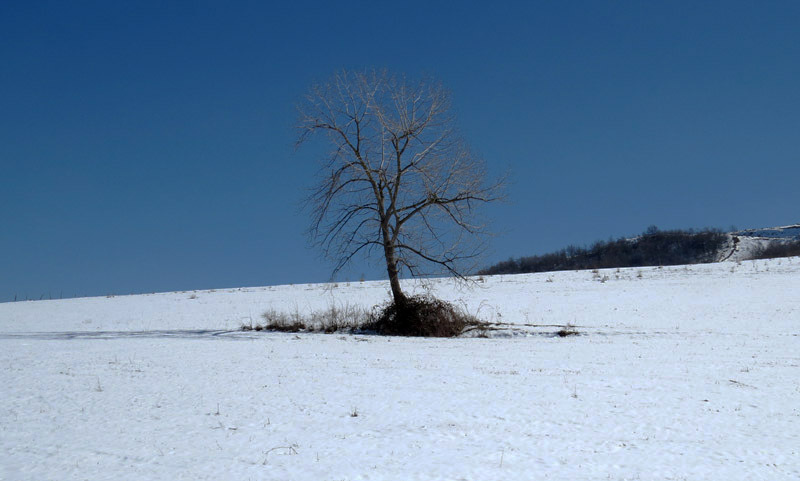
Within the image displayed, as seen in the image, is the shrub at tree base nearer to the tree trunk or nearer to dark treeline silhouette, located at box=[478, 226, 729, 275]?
the tree trunk

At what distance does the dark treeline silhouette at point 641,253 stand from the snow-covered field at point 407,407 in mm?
52561

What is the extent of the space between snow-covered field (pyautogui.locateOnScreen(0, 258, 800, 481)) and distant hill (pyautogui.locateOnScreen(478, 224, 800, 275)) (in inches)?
2032

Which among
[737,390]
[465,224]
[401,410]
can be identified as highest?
[465,224]

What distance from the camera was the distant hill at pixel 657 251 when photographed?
6688cm

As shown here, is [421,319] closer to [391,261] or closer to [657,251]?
[391,261]

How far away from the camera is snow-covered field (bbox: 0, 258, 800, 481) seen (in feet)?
17.6

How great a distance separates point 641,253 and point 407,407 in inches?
2705

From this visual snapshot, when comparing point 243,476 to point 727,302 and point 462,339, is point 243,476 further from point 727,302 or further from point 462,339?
point 727,302

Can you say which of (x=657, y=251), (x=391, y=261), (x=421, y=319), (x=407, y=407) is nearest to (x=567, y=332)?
(x=421, y=319)

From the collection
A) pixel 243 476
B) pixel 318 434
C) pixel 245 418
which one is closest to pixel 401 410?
pixel 318 434

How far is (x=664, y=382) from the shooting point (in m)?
8.79

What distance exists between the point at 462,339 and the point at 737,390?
9661mm

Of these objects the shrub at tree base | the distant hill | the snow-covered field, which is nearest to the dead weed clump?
the snow-covered field

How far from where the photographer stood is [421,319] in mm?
19047
